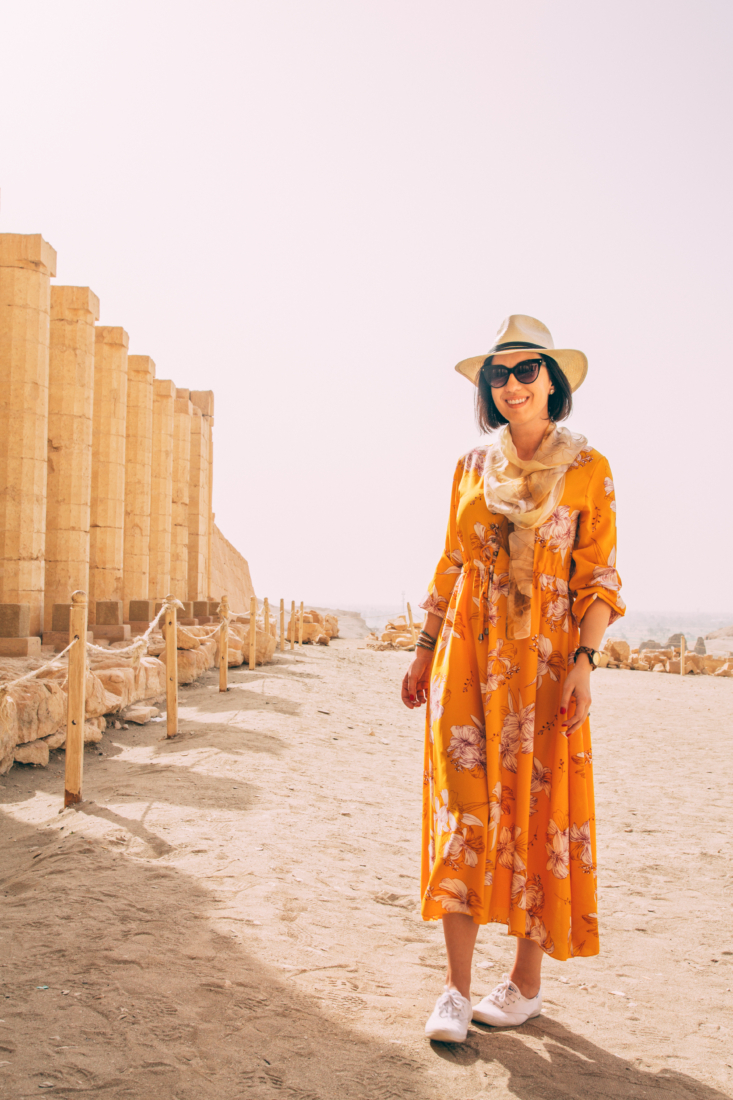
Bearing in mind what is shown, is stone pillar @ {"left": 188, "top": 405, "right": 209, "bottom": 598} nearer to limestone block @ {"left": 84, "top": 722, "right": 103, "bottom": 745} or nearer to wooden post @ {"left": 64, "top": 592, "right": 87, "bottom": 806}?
limestone block @ {"left": 84, "top": 722, "right": 103, "bottom": 745}

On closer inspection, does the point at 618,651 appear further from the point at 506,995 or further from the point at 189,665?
the point at 506,995

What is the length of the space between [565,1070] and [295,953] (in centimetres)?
108

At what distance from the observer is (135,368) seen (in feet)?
52.2

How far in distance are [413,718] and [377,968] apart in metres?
9.44

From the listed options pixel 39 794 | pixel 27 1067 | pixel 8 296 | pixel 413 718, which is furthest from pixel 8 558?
pixel 27 1067

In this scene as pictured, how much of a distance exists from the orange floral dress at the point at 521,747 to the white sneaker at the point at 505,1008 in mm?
267

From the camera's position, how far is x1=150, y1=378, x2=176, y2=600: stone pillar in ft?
58.2

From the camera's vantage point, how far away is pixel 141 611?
14492 mm

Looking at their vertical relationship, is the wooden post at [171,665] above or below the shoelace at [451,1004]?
above

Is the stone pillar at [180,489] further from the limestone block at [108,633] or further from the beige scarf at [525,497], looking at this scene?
the beige scarf at [525,497]

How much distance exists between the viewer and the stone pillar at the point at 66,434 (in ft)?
39.4

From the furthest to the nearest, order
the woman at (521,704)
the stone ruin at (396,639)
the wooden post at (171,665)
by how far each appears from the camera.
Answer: the stone ruin at (396,639), the wooden post at (171,665), the woman at (521,704)

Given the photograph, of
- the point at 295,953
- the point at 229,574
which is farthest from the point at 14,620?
the point at 229,574

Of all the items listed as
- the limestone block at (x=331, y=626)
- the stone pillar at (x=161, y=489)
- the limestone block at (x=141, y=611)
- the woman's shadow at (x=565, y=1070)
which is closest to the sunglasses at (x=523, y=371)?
the woman's shadow at (x=565, y=1070)
